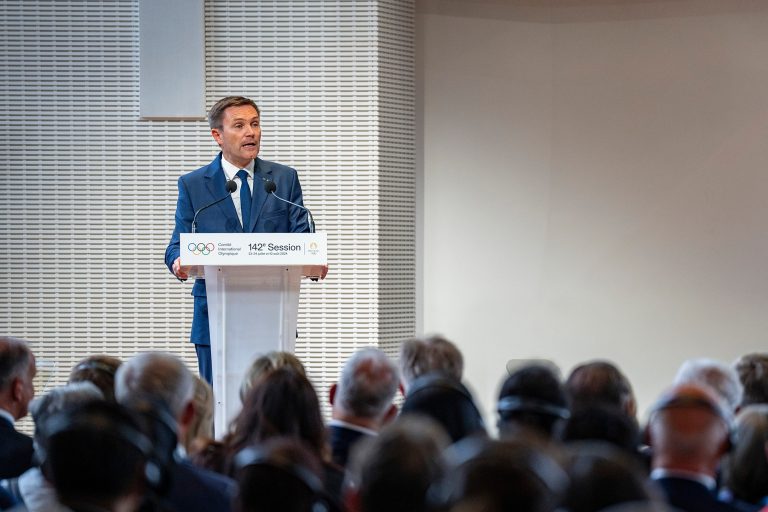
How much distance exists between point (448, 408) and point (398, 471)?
1.51 m

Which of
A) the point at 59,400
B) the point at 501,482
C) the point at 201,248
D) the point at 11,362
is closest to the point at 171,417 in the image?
the point at 59,400

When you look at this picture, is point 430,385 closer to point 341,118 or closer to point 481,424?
point 481,424

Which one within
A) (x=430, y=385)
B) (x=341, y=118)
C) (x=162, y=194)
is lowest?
(x=430, y=385)

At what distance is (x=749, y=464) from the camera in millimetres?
3354

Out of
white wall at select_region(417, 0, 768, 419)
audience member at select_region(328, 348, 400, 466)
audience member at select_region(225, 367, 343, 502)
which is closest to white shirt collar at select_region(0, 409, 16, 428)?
audience member at select_region(225, 367, 343, 502)

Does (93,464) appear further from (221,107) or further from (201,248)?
(221,107)

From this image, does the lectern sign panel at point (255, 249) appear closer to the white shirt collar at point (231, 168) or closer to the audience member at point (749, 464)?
the white shirt collar at point (231, 168)

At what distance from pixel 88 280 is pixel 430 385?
560 centimetres

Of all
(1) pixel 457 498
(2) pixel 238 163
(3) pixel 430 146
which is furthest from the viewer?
(3) pixel 430 146

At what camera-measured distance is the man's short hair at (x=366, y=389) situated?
3.73 meters

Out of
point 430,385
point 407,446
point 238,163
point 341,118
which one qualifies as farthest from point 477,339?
point 407,446

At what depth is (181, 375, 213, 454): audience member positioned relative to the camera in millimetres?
3633

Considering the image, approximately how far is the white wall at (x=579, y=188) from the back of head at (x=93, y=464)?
278 inches

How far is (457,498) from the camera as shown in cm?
194
